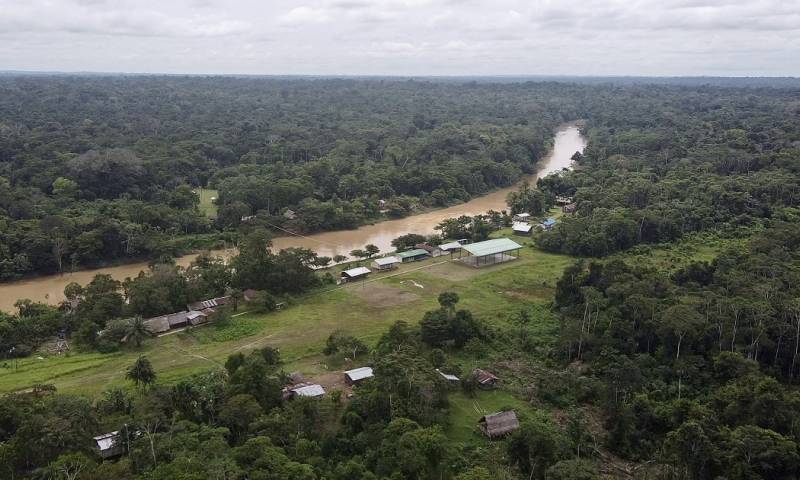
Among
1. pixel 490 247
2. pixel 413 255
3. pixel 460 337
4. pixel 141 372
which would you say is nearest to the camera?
pixel 141 372

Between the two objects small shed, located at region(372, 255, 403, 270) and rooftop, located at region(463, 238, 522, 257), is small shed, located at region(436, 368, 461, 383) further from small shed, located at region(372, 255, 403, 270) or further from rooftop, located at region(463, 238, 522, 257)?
rooftop, located at region(463, 238, 522, 257)

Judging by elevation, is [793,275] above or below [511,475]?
above

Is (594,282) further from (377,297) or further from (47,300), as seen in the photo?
(47,300)

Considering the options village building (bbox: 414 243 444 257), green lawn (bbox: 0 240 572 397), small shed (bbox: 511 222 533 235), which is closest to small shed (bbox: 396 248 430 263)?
village building (bbox: 414 243 444 257)

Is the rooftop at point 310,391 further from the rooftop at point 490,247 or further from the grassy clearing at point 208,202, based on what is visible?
the grassy clearing at point 208,202

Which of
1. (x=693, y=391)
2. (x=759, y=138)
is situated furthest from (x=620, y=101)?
(x=693, y=391)

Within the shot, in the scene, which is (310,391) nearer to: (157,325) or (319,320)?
(319,320)

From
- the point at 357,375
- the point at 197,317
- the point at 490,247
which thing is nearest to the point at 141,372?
the point at 197,317
